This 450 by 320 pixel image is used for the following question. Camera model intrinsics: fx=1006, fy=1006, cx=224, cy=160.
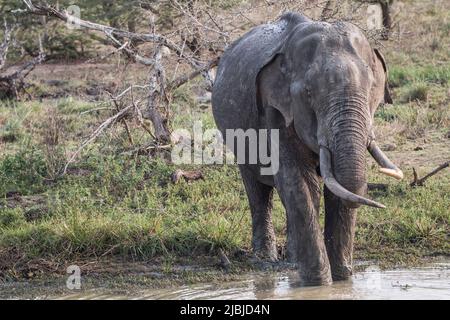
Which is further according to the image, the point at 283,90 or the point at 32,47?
the point at 32,47

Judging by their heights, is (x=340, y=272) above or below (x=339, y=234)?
below

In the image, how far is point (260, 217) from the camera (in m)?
7.96

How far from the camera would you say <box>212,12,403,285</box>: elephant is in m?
6.09

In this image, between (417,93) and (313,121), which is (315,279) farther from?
(417,93)

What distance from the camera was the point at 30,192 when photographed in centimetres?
943

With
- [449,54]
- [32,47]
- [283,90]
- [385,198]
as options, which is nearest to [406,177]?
[385,198]

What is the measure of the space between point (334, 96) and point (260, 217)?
2.03m

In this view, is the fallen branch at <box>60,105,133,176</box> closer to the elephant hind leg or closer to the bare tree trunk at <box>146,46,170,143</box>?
the bare tree trunk at <box>146,46,170,143</box>

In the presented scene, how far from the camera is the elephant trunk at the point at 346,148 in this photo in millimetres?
5973

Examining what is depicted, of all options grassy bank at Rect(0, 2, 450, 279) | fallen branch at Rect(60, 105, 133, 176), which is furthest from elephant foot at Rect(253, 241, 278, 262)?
fallen branch at Rect(60, 105, 133, 176)

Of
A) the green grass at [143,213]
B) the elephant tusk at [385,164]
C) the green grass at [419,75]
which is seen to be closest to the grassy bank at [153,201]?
the green grass at [143,213]

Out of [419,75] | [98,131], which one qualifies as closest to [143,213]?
[98,131]
